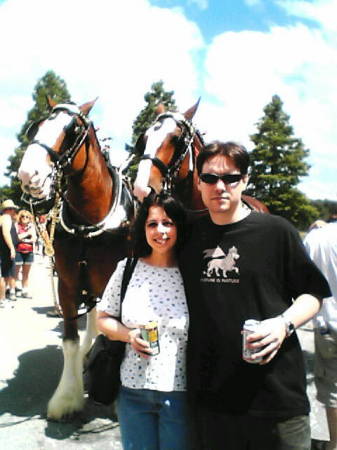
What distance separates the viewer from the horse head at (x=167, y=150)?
3513mm

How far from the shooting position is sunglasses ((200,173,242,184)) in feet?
6.27

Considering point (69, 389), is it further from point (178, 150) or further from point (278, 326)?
point (278, 326)

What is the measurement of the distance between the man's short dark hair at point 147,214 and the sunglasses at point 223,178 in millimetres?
279

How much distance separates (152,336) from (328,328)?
1587 millimetres

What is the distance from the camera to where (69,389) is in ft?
13.1

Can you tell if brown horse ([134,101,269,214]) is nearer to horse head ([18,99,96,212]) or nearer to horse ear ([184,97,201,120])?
horse ear ([184,97,201,120])

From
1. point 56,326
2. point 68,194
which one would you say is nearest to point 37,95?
point 56,326

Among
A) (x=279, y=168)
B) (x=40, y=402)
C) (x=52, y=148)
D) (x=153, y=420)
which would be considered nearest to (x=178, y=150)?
(x=52, y=148)

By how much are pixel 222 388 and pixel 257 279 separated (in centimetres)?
48

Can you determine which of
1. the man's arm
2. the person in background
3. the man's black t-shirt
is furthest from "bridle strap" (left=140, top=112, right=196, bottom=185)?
the person in background

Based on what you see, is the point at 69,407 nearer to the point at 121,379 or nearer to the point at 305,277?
the point at 121,379

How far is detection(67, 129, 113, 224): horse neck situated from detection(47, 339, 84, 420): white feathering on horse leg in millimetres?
1331

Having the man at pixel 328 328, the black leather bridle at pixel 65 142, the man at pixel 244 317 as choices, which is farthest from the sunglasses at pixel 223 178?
the black leather bridle at pixel 65 142

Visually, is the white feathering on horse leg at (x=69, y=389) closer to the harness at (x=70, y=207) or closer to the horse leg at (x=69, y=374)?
the horse leg at (x=69, y=374)
